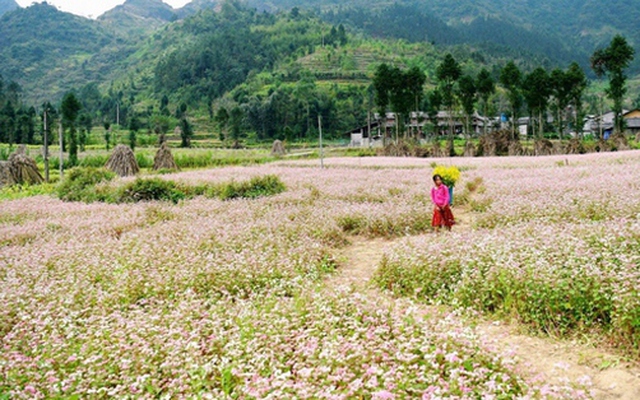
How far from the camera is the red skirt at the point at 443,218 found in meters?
11.9

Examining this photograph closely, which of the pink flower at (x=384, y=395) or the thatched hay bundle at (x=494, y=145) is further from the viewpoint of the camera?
the thatched hay bundle at (x=494, y=145)

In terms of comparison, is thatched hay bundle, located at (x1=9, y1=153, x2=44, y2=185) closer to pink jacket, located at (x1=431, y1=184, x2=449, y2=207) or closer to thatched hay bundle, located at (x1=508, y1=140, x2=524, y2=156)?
pink jacket, located at (x1=431, y1=184, x2=449, y2=207)

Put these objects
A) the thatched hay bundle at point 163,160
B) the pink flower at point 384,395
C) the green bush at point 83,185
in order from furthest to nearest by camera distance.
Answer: the thatched hay bundle at point 163,160, the green bush at point 83,185, the pink flower at point 384,395

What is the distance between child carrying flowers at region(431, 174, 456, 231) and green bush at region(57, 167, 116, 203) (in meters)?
13.1

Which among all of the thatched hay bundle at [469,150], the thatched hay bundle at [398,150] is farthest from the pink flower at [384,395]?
the thatched hay bundle at [469,150]

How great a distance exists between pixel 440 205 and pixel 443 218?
35 centimetres

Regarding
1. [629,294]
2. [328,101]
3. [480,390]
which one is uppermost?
[328,101]

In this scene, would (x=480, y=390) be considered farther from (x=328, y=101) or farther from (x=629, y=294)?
(x=328, y=101)

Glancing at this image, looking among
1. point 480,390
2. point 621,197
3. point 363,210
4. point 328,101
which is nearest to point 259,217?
point 363,210

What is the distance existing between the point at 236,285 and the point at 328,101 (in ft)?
346

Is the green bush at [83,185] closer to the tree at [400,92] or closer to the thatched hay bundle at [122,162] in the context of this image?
the thatched hay bundle at [122,162]

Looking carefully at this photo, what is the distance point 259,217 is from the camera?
13.8m

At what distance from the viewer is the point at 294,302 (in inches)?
253

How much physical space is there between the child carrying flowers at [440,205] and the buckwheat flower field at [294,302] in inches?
29.7
